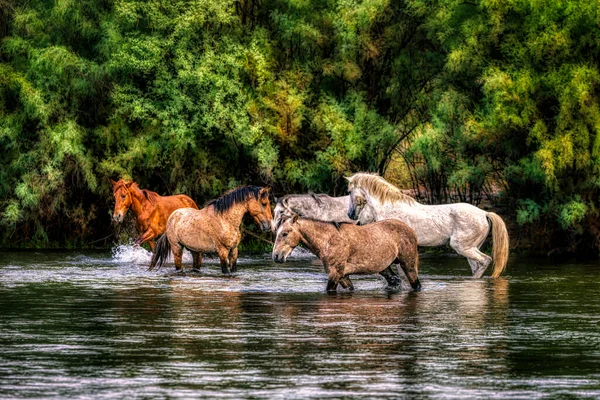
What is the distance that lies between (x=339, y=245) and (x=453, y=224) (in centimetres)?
538

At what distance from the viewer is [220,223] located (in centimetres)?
2105

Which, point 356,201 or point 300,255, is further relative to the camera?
point 300,255

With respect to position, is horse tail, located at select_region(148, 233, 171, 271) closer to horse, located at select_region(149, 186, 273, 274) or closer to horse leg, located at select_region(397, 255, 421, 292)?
horse, located at select_region(149, 186, 273, 274)

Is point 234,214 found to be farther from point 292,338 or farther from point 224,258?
point 292,338

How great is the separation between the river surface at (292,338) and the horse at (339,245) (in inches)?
16.6

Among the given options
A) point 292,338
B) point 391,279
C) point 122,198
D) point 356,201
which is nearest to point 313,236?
point 391,279

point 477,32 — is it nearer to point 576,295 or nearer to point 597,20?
point 597,20

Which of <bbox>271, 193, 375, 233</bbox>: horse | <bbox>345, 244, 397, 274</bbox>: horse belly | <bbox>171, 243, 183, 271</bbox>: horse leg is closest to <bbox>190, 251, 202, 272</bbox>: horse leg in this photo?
<bbox>171, 243, 183, 271</bbox>: horse leg

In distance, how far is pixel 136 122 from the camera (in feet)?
110

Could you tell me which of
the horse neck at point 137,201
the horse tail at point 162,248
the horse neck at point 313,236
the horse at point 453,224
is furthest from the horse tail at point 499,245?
the horse neck at point 137,201

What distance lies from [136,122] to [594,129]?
12.1 metres

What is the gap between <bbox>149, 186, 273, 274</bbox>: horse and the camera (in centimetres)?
2105

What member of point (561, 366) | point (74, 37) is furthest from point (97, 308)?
point (74, 37)

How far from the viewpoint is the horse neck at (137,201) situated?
26.1 metres
